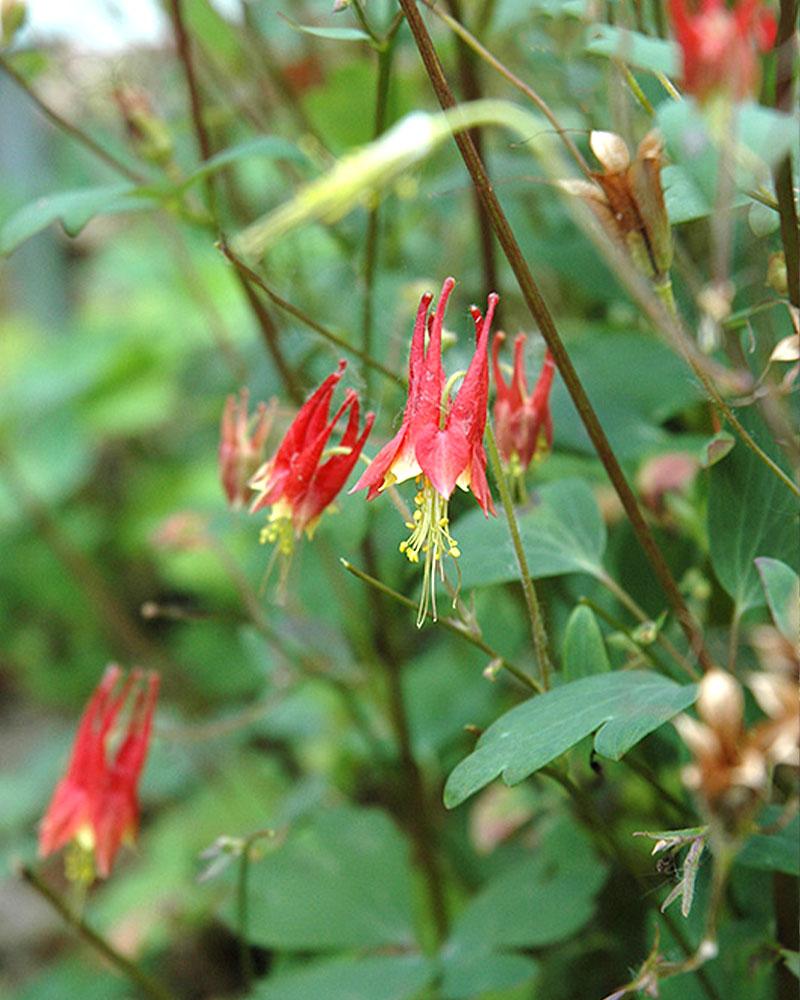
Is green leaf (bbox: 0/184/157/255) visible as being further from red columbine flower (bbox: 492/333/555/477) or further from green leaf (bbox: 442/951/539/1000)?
green leaf (bbox: 442/951/539/1000)

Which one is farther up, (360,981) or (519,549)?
(519,549)

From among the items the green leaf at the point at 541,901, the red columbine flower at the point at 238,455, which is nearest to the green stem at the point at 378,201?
the red columbine flower at the point at 238,455

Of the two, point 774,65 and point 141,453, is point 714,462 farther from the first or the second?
point 141,453

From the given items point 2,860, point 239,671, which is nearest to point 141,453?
point 239,671

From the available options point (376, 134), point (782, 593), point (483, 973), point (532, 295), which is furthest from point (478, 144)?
point (483, 973)

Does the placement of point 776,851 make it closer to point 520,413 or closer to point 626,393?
point 520,413

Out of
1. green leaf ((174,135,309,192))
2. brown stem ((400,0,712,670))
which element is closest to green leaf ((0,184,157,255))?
green leaf ((174,135,309,192))
